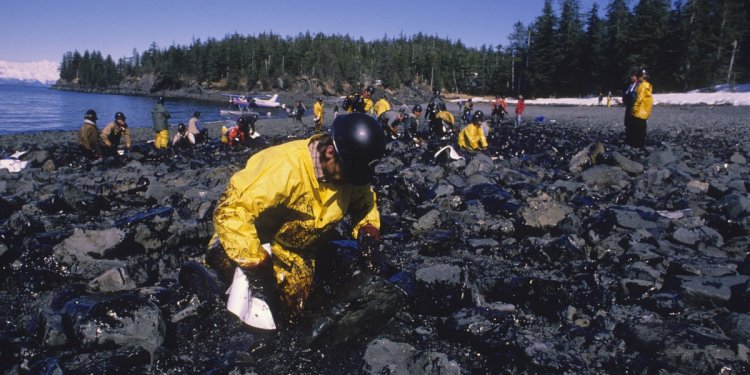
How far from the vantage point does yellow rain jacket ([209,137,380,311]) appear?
309 cm

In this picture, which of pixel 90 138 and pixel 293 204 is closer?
pixel 293 204

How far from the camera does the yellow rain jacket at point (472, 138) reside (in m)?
14.1

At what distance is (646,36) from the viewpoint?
60.2 meters

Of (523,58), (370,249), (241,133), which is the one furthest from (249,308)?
(523,58)

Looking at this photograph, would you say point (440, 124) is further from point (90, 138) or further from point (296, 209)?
point (296, 209)

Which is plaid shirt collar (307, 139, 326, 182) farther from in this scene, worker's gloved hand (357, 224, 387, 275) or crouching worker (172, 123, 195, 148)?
crouching worker (172, 123, 195, 148)

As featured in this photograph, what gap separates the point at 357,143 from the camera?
10.2 ft

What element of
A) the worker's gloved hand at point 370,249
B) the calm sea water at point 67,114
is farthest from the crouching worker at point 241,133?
the calm sea water at point 67,114

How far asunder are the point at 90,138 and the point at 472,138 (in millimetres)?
12425

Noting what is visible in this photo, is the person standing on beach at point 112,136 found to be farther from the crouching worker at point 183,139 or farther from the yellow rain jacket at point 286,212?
the yellow rain jacket at point 286,212

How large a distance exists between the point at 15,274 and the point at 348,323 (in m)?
3.71

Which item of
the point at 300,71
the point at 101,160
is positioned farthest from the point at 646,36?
the point at 300,71

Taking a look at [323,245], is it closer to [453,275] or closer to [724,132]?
[453,275]

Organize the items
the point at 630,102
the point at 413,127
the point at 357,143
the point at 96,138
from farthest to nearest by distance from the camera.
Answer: the point at 413,127
the point at 96,138
the point at 630,102
the point at 357,143
